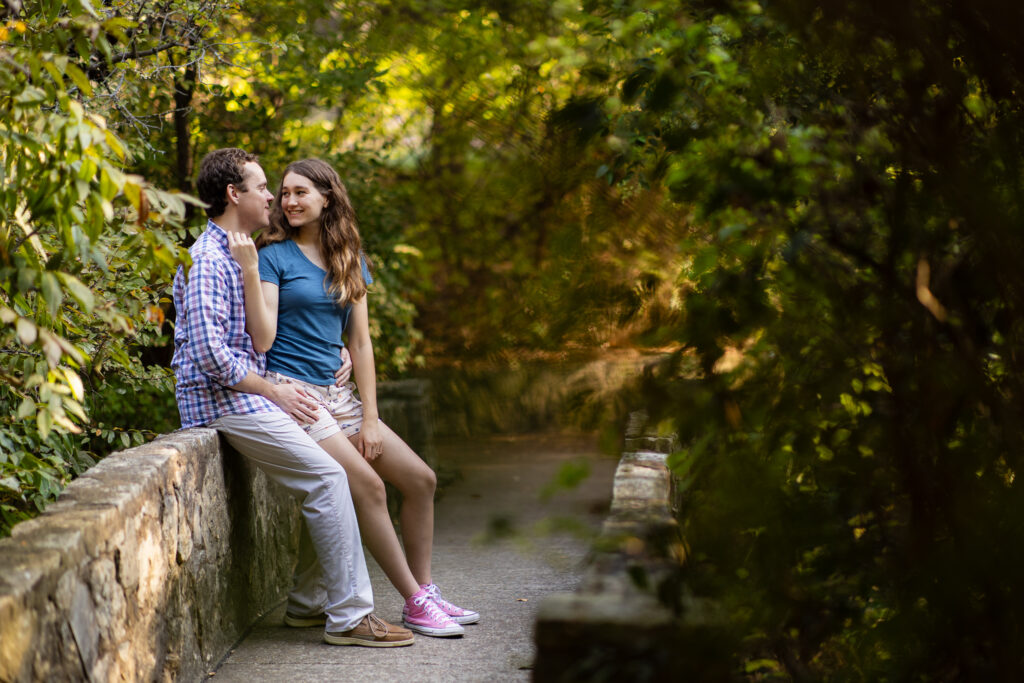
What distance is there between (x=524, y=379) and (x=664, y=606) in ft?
1.63

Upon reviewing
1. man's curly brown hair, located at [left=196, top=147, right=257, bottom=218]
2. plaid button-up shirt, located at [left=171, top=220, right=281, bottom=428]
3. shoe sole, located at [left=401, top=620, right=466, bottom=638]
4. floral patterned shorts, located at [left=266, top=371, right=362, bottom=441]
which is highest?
man's curly brown hair, located at [left=196, top=147, right=257, bottom=218]

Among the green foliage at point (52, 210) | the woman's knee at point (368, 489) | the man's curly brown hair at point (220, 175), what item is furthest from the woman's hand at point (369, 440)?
the green foliage at point (52, 210)

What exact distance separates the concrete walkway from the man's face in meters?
1.38

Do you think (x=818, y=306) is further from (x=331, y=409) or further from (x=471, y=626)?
(x=471, y=626)

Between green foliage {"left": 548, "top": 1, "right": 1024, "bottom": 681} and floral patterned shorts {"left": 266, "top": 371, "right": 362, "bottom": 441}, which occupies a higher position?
green foliage {"left": 548, "top": 1, "right": 1024, "bottom": 681}

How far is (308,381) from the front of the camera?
4145 millimetres

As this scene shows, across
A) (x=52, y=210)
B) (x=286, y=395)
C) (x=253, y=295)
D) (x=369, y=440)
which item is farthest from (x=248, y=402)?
(x=52, y=210)

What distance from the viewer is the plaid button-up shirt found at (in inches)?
148

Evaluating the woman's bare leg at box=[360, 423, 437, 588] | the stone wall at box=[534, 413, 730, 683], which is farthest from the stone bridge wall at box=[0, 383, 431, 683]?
the stone wall at box=[534, 413, 730, 683]

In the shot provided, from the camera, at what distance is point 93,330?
15.0ft

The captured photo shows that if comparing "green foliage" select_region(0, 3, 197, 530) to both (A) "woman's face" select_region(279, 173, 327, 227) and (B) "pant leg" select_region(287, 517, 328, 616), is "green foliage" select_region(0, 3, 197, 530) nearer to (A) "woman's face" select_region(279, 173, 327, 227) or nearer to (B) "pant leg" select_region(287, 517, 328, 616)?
(A) "woman's face" select_region(279, 173, 327, 227)

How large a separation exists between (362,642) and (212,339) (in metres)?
1.29

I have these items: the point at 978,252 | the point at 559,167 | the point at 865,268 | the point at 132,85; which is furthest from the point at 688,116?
the point at 132,85

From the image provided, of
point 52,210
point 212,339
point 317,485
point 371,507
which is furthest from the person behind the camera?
point 371,507
